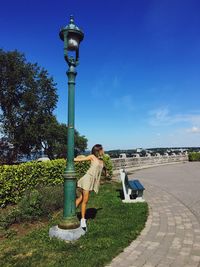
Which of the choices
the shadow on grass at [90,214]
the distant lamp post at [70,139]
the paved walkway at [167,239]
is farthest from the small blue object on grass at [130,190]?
the distant lamp post at [70,139]

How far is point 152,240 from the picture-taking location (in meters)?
5.47

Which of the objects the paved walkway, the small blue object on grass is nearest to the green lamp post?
the paved walkway

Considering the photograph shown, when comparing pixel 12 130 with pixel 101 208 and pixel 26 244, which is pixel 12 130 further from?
pixel 26 244

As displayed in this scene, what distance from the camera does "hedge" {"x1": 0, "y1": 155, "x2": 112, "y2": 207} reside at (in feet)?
31.2

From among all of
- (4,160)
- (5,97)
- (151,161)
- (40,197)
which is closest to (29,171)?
(40,197)

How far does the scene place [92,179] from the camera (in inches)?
251

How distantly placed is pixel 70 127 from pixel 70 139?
0.24 metres

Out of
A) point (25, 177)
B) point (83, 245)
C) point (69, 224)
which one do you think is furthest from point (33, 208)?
point (25, 177)

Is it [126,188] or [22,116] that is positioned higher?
[22,116]

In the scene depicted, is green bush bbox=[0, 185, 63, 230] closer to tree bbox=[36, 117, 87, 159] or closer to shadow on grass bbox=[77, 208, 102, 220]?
shadow on grass bbox=[77, 208, 102, 220]

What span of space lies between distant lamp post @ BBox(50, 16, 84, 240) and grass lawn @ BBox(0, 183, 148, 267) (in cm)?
34

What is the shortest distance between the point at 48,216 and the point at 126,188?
2.92 m

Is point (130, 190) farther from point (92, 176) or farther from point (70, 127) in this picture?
point (70, 127)

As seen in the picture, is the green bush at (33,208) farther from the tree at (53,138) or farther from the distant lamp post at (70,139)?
the tree at (53,138)
